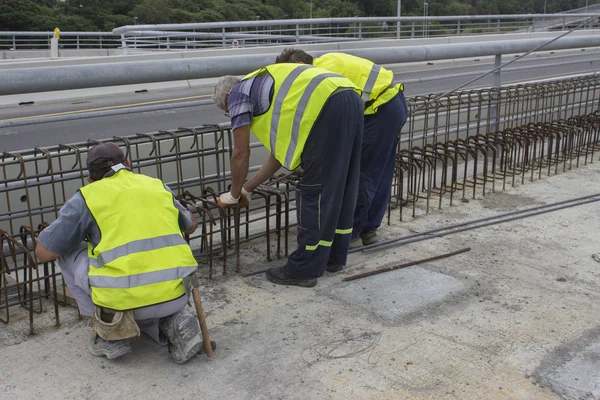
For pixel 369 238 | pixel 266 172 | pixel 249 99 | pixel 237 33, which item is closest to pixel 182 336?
pixel 266 172

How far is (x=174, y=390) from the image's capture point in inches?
127

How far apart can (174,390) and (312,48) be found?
726 inches

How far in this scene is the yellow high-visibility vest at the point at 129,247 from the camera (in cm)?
328

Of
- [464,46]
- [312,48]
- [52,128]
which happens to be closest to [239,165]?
[464,46]

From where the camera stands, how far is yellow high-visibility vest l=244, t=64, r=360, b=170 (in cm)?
412

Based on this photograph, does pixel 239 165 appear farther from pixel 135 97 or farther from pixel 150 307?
pixel 135 97

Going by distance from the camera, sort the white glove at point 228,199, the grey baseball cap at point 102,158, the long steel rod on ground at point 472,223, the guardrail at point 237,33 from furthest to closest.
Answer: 1. the guardrail at point 237,33
2. the long steel rod on ground at point 472,223
3. the white glove at point 228,199
4. the grey baseball cap at point 102,158

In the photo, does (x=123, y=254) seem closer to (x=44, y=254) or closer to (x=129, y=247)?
(x=129, y=247)

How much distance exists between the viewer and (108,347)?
3.44 metres

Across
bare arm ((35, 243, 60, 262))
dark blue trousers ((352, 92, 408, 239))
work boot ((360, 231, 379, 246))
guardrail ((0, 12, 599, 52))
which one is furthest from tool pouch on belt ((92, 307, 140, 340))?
guardrail ((0, 12, 599, 52))

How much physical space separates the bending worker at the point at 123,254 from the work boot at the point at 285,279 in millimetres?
1113

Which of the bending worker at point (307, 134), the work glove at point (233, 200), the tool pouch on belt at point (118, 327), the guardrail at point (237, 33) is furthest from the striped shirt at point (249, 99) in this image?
the guardrail at point (237, 33)

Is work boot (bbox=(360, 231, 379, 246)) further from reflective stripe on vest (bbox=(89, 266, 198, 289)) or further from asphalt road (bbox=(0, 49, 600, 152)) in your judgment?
reflective stripe on vest (bbox=(89, 266, 198, 289))

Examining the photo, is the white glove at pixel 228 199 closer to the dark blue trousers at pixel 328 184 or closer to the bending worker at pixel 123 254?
the dark blue trousers at pixel 328 184
